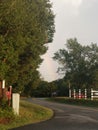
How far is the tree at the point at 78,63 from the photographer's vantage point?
8848cm

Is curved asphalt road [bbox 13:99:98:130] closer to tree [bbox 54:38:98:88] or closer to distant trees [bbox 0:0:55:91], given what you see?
distant trees [bbox 0:0:55:91]

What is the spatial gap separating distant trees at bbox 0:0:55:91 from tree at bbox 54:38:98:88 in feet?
166

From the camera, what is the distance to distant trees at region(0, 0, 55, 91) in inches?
1063

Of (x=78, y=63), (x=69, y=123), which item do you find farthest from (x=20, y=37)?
(x=78, y=63)

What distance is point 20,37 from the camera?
92.1 feet

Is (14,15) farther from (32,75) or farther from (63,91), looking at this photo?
(63,91)

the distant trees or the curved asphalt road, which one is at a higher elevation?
the distant trees

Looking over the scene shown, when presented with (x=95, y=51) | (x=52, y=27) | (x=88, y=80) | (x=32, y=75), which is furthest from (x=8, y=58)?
(x=95, y=51)

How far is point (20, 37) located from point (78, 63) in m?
64.0

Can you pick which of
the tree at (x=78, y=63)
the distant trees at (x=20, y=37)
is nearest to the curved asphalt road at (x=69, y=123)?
the distant trees at (x=20, y=37)

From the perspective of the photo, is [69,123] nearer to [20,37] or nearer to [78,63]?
[20,37]

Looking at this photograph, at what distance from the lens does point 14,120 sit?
24797mm

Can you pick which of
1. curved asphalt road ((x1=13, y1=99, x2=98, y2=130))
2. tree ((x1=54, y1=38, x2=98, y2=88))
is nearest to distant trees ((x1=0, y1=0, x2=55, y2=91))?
curved asphalt road ((x1=13, y1=99, x2=98, y2=130))

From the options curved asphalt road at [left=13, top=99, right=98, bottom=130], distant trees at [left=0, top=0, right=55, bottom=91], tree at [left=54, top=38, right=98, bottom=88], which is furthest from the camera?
tree at [left=54, top=38, right=98, bottom=88]
